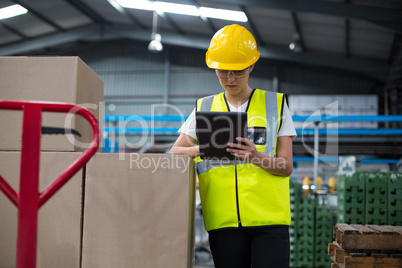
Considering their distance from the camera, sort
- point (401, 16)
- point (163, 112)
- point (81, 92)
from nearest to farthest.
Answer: point (81, 92), point (401, 16), point (163, 112)

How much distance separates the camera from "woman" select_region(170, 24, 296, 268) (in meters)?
2.02

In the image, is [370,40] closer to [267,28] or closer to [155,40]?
[267,28]

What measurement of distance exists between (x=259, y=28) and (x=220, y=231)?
13.4m

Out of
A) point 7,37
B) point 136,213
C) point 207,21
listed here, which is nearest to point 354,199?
point 136,213

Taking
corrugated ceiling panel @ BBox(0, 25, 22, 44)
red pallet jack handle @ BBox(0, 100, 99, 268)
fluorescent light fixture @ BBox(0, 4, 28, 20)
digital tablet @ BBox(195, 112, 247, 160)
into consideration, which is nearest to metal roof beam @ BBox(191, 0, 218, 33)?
fluorescent light fixture @ BBox(0, 4, 28, 20)

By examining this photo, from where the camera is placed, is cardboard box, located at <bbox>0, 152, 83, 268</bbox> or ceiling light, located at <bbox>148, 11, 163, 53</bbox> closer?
cardboard box, located at <bbox>0, 152, 83, 268</bbox>

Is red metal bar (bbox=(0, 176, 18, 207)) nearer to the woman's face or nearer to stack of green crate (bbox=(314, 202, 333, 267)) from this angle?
the woman's face

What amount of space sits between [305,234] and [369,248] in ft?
14.4

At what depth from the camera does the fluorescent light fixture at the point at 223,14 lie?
529 inches

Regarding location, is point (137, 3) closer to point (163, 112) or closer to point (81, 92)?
point (163, 112)

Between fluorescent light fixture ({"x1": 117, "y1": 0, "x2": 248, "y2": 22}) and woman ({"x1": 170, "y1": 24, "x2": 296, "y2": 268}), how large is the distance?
1165 cm

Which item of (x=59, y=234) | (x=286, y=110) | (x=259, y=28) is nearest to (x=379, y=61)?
(x=259, y=28)

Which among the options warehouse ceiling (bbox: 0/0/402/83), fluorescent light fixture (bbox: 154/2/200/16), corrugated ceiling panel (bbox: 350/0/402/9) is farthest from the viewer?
fluorescent light fixture (bbox: 154/2/200/16)

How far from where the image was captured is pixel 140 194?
1.78 meters
